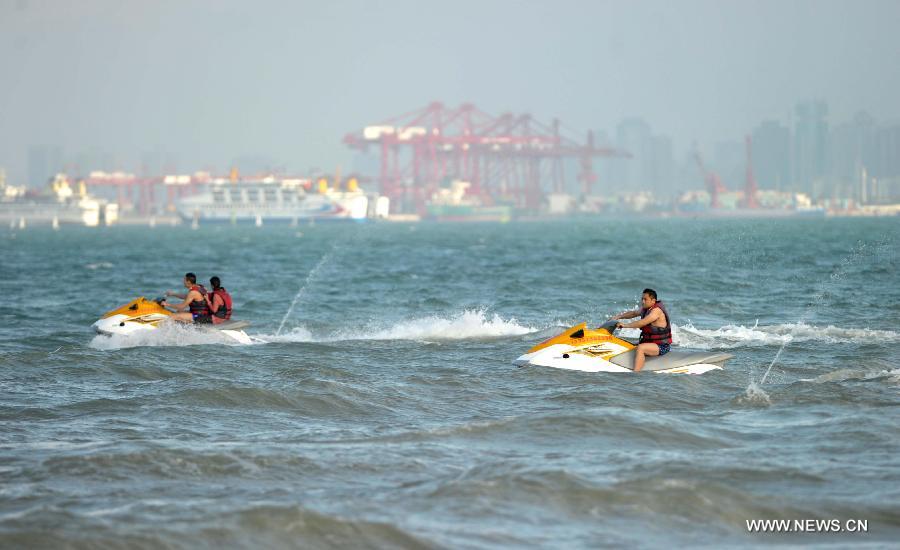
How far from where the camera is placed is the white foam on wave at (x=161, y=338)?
21.8 metres

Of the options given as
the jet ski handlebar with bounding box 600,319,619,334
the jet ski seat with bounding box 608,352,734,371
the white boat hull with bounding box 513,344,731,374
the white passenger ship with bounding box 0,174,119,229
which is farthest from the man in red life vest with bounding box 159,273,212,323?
the white passenger ship with bounding box 0,174,119,229

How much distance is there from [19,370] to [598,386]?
9.09 m

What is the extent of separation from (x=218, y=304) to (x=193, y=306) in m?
0.47

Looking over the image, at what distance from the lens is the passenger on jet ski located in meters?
21.8

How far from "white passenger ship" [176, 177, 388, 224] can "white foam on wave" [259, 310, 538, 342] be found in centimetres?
16291

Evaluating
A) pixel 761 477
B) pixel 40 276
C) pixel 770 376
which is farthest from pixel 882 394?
pixel 40 276

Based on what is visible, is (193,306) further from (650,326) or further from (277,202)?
(277,202)

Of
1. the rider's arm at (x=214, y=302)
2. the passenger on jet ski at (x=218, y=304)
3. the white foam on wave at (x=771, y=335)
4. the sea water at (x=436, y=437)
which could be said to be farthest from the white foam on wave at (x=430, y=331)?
the white foam on wave at (x=771, y=335)

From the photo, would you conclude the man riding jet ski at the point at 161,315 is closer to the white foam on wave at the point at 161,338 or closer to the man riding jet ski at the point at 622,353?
the white foam on wave at the point at 161,338

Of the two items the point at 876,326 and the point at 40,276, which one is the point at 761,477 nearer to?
the point at 876,326

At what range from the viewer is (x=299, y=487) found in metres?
11.3

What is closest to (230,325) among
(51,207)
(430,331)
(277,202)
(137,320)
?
(137,320)

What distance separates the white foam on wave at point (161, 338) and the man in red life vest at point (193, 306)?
0.62ft

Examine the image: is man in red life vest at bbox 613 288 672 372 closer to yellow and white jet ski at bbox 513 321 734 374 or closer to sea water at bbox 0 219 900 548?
yellow and white jet ski at bbox 513 321 734 374
